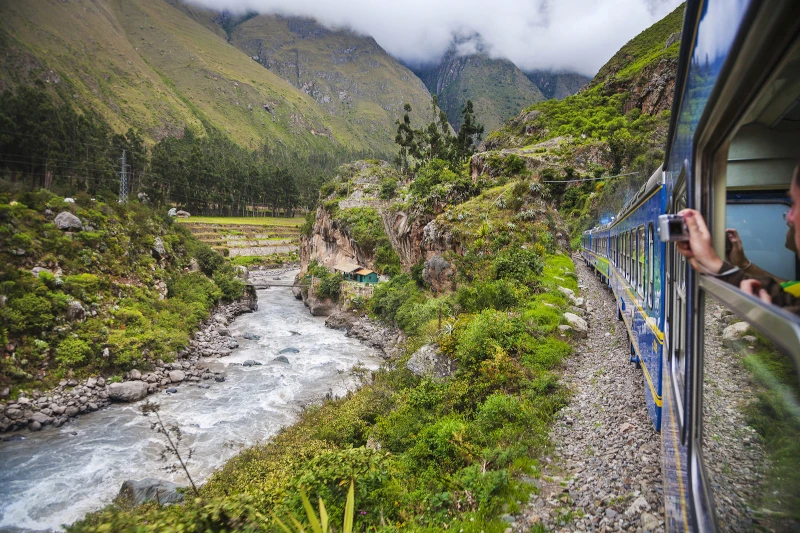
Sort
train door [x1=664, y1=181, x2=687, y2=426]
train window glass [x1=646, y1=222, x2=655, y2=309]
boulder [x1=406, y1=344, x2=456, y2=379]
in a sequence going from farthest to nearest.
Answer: boulder [x1=406, y1=344, x2=456, y2=379]
train window glass [x1=646, y1=222, x2=655, y2=309]
train door [x1=664, y1=181, x2=687, y2=426]

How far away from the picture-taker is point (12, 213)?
20422 mm

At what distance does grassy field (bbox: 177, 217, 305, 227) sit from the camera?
57.9m

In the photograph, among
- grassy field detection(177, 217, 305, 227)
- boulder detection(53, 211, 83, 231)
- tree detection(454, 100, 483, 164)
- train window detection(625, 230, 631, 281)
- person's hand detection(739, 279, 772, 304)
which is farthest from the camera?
grassy field detection(177, 217, 305, 227)

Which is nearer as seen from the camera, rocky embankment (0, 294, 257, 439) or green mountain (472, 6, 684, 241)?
rocky embankment (0, 294, 257, 439)

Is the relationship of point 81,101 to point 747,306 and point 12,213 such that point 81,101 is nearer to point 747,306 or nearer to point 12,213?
point 12,213

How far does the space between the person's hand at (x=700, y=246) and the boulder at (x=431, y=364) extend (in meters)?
9.17

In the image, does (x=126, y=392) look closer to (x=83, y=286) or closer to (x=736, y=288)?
(x=83, y=286)

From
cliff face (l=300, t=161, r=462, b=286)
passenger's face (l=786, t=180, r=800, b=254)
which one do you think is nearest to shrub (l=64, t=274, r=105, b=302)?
cliff face (l=300, t=161, r=462, b=286)

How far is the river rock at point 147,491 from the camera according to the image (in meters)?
9.65

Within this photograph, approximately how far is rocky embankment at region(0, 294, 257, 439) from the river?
463mm

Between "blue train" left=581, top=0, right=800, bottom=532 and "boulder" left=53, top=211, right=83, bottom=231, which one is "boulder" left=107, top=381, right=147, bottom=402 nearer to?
"boulder" left=53, top=211, right=83, bottom=231

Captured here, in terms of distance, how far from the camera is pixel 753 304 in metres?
1.17

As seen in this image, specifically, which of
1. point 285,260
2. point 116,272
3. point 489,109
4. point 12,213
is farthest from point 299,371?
point 489,109

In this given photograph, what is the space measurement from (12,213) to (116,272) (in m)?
5.55
